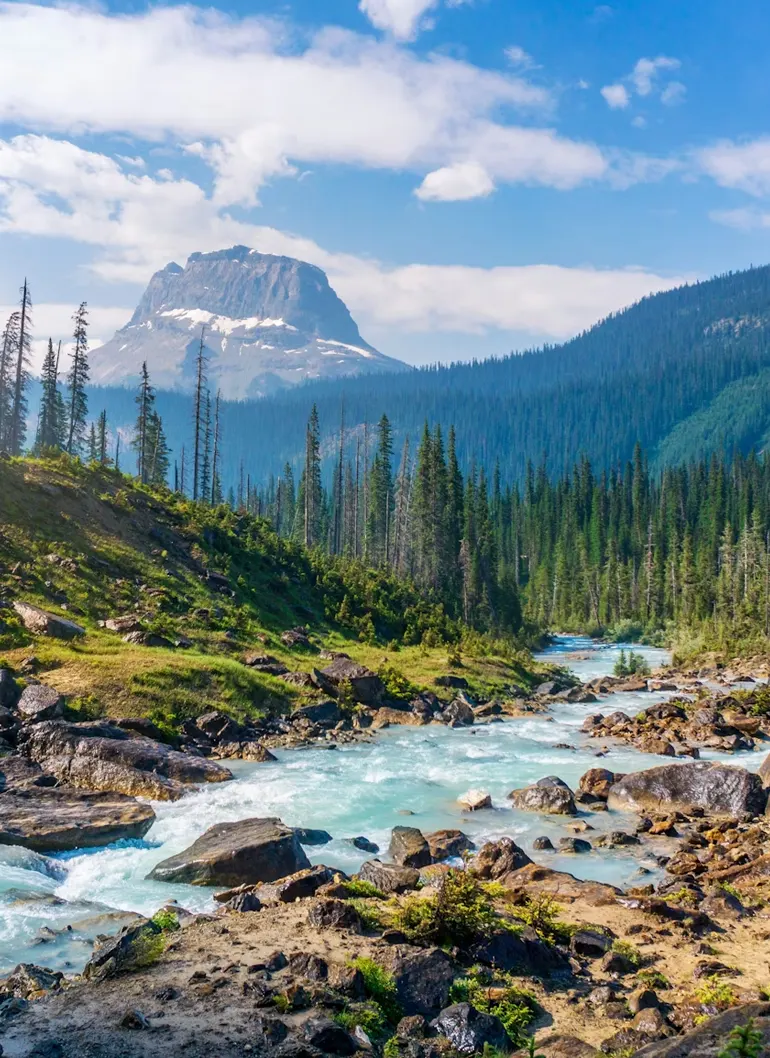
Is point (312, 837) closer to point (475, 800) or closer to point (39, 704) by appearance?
point (475, 800)

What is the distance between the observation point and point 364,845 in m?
21.0

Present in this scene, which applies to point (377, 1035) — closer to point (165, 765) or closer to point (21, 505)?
point (165, 765)

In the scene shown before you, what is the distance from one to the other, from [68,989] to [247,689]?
80.7 ft

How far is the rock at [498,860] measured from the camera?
19.2 metres

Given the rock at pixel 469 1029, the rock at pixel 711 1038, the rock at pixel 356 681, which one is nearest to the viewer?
the rock at pixel 711 1038

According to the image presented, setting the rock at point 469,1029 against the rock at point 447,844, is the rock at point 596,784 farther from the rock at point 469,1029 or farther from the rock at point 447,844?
the rock at point 469,1029

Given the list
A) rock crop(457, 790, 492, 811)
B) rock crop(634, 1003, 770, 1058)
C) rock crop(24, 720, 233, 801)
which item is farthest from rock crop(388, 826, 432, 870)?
rock crop(634, 1003, 770, 1058)

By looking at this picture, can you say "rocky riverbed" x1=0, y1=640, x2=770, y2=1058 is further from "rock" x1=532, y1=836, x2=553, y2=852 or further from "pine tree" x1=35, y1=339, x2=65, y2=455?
"pine tree" x1=35, y1=339, x2=65, y2=455

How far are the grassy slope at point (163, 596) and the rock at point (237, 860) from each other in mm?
13545

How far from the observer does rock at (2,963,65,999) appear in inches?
472

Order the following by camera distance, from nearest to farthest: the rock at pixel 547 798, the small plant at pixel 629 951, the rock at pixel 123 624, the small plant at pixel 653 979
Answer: the small plant at pixel 653 979 → the small plant at pixel 629 951 → the rock at pixel 547 798 → the rock at pixel 123 624

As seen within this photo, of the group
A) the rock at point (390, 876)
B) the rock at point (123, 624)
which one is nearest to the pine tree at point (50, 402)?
the rock at point (123, 624)

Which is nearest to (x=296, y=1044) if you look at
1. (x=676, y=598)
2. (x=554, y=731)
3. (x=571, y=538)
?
(x=554, y=731)

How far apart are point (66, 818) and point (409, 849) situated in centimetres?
868
